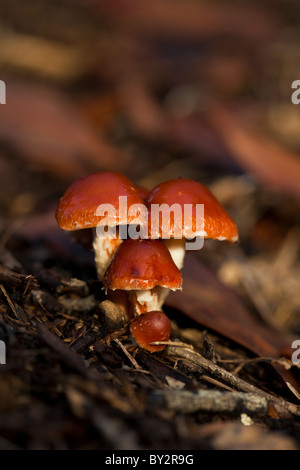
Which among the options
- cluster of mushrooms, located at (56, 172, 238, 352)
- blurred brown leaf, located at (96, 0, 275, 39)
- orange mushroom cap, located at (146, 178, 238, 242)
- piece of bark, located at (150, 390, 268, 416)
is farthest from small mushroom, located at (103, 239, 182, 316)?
blurred brown leaf, located at (96, 0, 275, 39)

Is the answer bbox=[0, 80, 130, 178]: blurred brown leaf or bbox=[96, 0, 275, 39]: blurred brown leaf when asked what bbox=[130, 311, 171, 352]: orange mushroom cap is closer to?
bbox=[0, 80, 130, 178]: blurred brown leaf

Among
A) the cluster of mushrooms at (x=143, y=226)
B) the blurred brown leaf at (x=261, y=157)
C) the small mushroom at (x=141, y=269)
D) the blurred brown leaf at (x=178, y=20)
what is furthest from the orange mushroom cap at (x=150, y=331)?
the blurred brown leaf at (x=178, y=20)

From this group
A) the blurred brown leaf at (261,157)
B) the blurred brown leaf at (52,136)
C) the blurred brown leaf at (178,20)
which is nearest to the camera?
the blurred brown leaf at (261,157)

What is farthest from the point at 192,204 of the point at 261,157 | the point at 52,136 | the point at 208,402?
the point at 52,136

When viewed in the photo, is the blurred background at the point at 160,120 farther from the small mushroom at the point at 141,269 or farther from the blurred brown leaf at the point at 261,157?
the small mushroom at the point at 141,269

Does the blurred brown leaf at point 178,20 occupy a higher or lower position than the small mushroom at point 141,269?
higher

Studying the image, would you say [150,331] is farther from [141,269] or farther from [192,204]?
[192,204]

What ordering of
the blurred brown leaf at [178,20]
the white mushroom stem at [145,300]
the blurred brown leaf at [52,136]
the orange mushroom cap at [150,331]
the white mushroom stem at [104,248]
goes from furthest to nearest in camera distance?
the blurred brown leaf at [178,20] < the blurred brown leaf at [52,136] < the white mushroom stem at [104,248] < the white mushroom stem at [145,300] < the orange mushroom cap at [150,331]

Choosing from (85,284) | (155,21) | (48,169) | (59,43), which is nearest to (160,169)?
(48,169)
